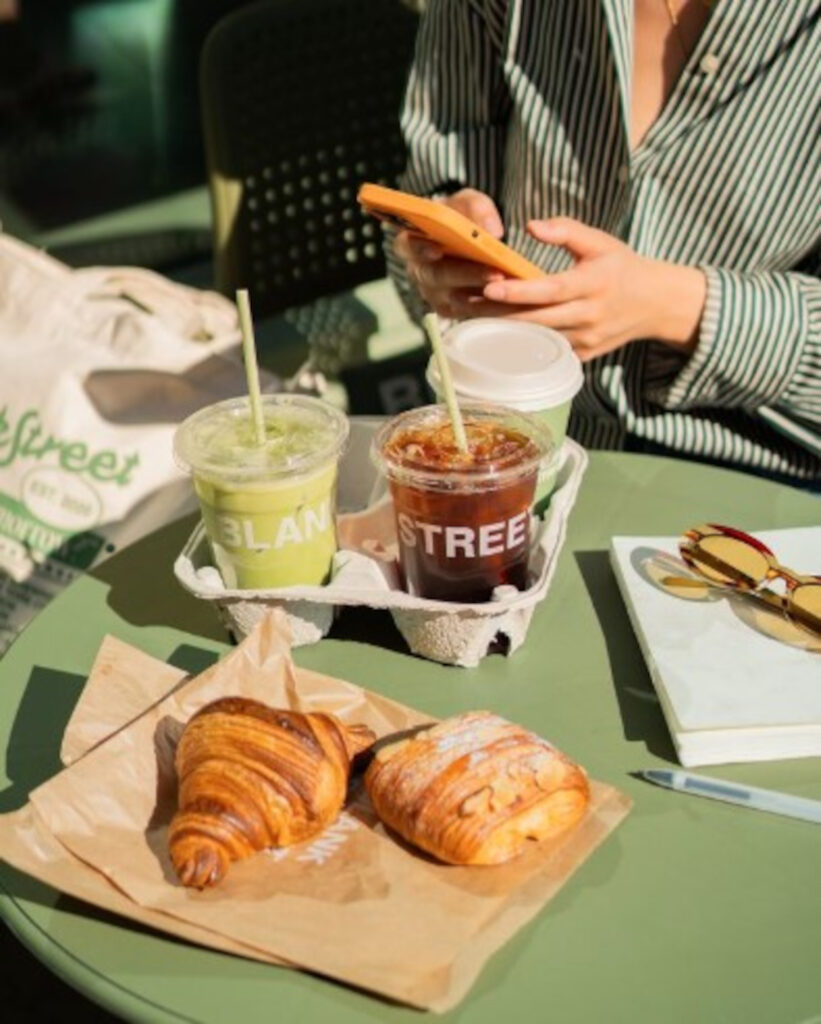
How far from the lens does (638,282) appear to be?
173cm

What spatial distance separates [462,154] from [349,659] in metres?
0.95

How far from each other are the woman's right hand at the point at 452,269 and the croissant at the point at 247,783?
25.7 inches

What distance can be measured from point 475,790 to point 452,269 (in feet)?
2.42

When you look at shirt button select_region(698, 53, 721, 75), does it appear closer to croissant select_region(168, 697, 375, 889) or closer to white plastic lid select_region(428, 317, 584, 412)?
white plastic lid select_region(428, 317, 584, 412)

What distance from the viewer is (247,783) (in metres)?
1.12

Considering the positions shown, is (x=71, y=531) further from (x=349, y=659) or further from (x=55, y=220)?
(x=55, y=220)

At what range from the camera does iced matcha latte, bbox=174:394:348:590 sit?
1.35m

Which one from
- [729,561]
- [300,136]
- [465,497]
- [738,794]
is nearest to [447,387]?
[465,497]

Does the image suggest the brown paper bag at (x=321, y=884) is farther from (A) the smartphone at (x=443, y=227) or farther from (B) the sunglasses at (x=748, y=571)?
(A) the smartphone at (x=443, y=227)

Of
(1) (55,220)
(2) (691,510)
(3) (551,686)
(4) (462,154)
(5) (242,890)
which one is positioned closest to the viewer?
(5) (242,890)

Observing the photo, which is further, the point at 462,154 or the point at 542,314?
the point at 462,154

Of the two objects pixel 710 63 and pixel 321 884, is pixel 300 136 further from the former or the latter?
pixel 321 884

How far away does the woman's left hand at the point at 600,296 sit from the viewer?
1.63 metres

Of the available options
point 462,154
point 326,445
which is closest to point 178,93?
point 462,154
